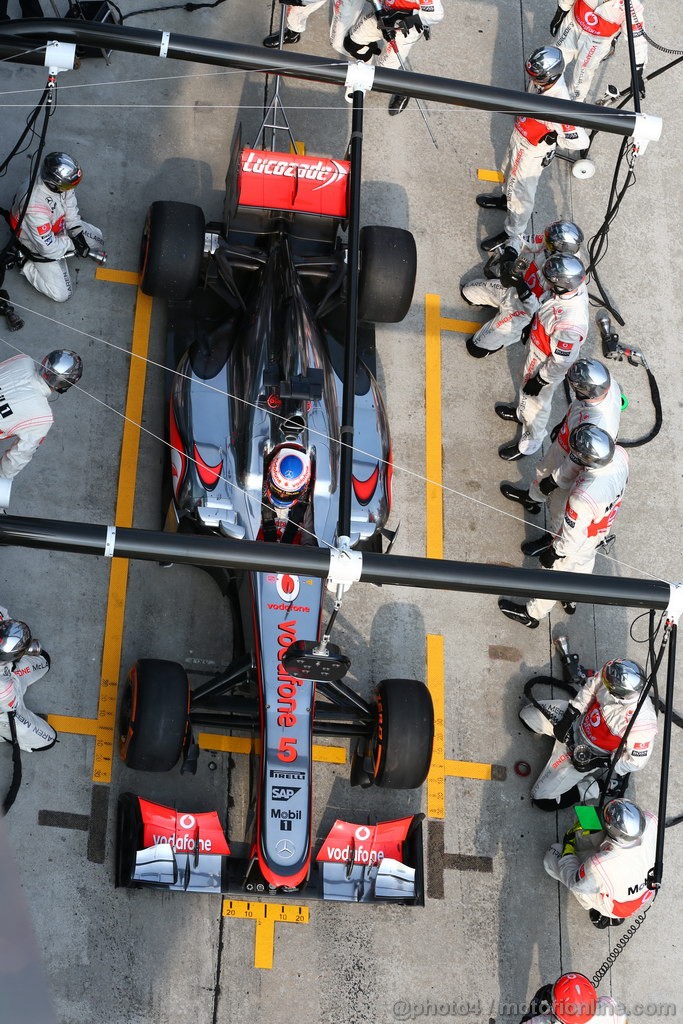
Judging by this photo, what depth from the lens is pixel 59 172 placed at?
9.02 meters

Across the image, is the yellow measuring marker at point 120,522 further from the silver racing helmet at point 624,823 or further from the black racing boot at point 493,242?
the silver racing helmet at point 624,823

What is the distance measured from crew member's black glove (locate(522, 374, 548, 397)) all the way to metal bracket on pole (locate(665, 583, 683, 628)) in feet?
9.02

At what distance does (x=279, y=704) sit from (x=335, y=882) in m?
1.15

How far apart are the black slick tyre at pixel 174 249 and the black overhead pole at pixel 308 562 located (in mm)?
3083

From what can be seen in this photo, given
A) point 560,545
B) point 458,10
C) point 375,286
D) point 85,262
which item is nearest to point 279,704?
point 560,545

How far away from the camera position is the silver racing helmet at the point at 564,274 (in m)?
9.31

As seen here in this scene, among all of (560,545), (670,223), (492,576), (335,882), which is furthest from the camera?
(670,223)

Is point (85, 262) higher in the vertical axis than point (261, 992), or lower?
higher

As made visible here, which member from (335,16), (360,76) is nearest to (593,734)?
(360,76)

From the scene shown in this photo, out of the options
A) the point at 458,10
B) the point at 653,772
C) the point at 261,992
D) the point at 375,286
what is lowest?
the point at 261,992

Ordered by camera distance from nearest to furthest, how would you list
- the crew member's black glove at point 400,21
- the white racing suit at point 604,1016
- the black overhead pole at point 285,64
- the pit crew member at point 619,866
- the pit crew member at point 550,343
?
the white racing suit at point 604,1016 < the pit crew member at point 619,866 < the black overhead pole at point 285,64 < the pit crew member at point 550,343 < the crew member's black glove at point 400,21

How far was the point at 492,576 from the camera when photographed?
7.04 meters

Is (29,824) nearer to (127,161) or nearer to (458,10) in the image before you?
(127,161)

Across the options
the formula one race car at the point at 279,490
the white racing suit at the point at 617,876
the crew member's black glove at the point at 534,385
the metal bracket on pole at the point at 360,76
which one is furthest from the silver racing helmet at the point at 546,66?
the white racing suit at the point at 617,876
